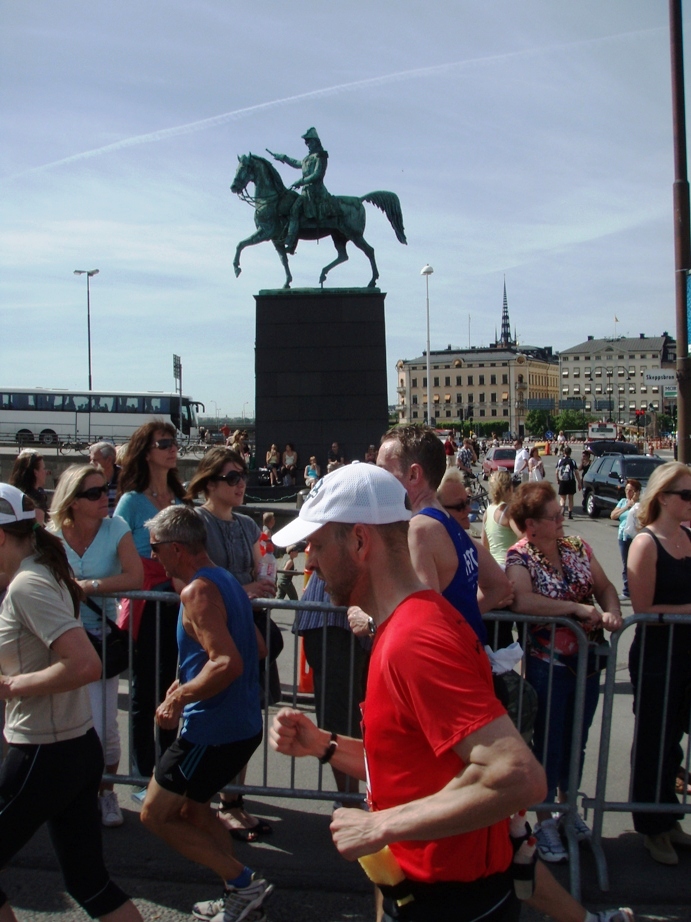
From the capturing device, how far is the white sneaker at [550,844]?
12.2 ft

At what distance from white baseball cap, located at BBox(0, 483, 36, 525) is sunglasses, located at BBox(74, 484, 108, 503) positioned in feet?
4.13

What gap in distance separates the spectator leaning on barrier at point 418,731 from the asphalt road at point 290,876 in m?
1.77

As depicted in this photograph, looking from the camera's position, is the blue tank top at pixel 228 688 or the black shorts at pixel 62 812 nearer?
the black shorts at pixel 62 812

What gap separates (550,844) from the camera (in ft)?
12.3

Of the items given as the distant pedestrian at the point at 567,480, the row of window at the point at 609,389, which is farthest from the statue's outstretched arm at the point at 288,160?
the row of window at the point at 609,389

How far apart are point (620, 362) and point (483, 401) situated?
3000 centimetres

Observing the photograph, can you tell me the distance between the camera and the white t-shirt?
265 cm

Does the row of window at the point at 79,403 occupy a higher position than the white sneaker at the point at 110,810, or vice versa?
the row of window at the point at 79,403

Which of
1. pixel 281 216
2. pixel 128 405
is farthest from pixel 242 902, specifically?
pixel 128 405

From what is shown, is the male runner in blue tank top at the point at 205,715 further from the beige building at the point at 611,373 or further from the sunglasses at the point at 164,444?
the beige building at the point at 611,373

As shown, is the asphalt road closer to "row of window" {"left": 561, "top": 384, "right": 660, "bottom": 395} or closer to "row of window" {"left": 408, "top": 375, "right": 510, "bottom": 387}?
"row of window" {"left": 408, "top": 375, "right": 510, "bottom": 387}

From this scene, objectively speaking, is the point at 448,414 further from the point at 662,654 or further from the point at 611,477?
the point at 662,654

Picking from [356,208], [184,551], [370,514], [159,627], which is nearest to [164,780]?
[184,551]

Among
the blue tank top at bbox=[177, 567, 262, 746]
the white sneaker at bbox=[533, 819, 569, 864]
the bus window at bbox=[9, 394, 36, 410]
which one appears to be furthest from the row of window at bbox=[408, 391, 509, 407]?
the blue tank top at bbox=[177, 567, 262, 746]
